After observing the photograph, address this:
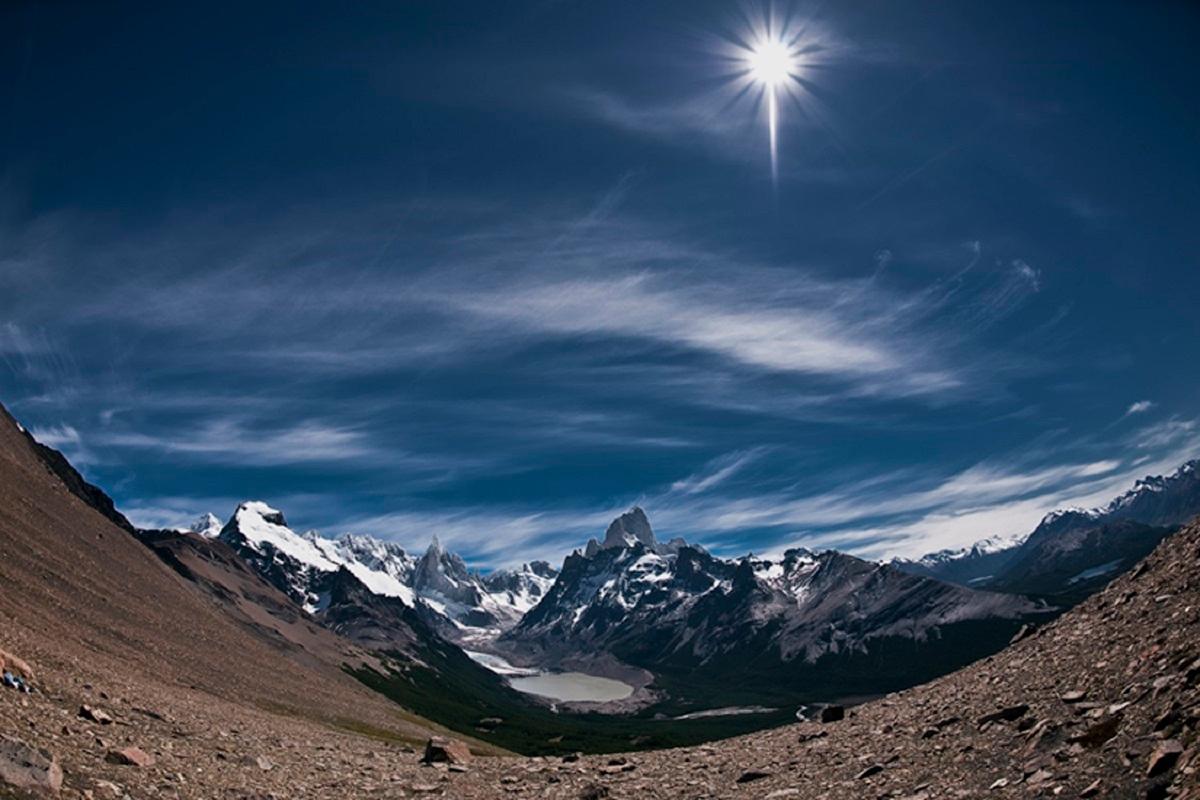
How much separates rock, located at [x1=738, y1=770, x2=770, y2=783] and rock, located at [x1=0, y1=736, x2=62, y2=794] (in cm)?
2444

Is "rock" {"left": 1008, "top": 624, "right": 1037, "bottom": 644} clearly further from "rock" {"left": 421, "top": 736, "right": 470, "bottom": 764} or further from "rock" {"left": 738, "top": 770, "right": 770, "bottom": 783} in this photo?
"rock" {"left": 421, "top": 736, "right": 470, "bottom": 764}

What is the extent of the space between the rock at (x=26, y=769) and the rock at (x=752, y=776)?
24436 millimetres

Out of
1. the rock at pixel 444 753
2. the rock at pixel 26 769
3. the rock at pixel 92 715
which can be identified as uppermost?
the rock at pixel 26 769

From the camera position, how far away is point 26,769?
1791cm

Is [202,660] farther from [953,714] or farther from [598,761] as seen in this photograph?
[953,714]

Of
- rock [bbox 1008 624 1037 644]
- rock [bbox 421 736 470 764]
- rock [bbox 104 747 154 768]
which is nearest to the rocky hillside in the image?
rock [bbox 421 736 470 764]

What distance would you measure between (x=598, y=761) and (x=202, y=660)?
10269 centimetres

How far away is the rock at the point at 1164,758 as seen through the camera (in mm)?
16219

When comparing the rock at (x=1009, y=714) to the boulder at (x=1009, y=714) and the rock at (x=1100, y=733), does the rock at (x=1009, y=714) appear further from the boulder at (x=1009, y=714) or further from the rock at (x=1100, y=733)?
the rock at (x=1100, y=733)

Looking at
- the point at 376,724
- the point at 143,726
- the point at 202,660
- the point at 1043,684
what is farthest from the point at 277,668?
the point at 1043,684

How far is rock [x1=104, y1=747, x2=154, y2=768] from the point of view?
22.9 metres

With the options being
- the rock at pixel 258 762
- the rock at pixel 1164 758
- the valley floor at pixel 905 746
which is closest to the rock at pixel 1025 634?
the valley floor at pixel 905 746

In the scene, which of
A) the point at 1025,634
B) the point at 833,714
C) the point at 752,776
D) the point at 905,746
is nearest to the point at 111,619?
the point at 833,714

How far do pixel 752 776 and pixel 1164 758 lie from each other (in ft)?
55.7
